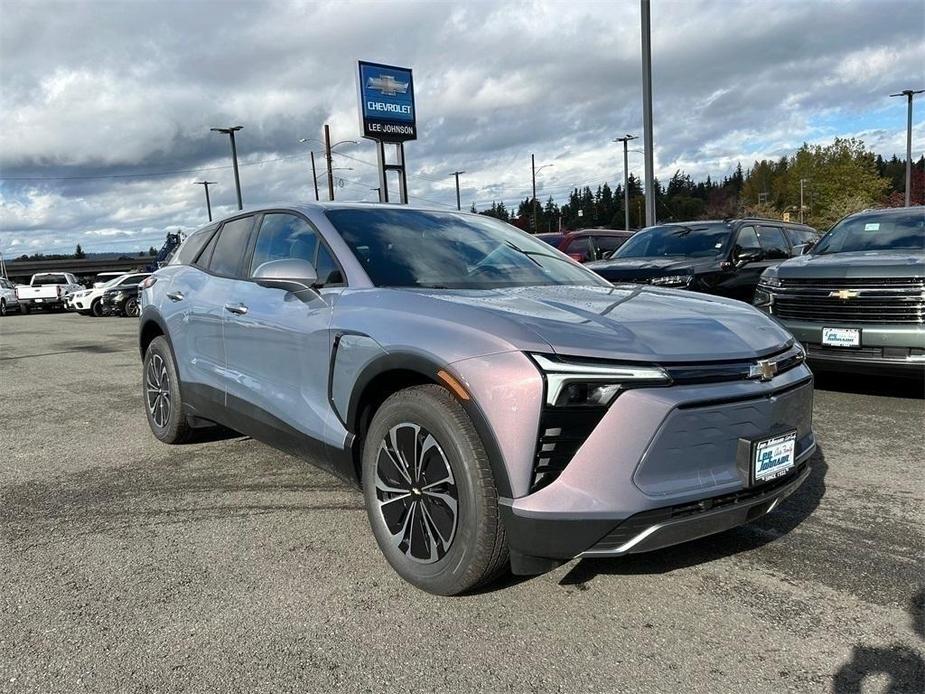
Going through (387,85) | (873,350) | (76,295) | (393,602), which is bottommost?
(393,602)

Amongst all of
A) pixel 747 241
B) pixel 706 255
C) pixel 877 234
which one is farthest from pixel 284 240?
pixel 747 241

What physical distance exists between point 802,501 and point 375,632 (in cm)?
244

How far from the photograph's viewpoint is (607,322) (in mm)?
2729

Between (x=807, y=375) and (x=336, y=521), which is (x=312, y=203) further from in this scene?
(x=807, y=375)

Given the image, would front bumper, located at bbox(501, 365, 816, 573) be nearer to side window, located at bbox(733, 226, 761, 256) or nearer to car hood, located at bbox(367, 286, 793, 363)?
car hood, located at bbox(367, 286, 793, 363)

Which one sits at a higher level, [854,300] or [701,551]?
[854,300]

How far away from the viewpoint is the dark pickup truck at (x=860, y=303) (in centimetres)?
573

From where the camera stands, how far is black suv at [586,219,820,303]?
8809 mm

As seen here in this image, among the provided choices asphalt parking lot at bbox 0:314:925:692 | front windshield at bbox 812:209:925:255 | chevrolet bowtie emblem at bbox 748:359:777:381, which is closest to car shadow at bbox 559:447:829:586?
asphalt parking lot at bbox 0:314:925:692

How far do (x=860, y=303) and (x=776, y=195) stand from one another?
111898 mm

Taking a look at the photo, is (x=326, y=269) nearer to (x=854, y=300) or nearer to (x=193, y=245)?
(x=193, y=245)

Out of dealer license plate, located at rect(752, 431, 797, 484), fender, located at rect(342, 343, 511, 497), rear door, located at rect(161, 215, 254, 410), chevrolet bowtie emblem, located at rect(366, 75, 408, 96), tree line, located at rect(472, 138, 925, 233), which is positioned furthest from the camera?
tree line, located at rect(472, 138, 925, 233)

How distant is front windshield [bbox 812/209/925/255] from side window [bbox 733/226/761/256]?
1.64 meters

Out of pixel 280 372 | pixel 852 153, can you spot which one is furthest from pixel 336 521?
pixel 852 153
